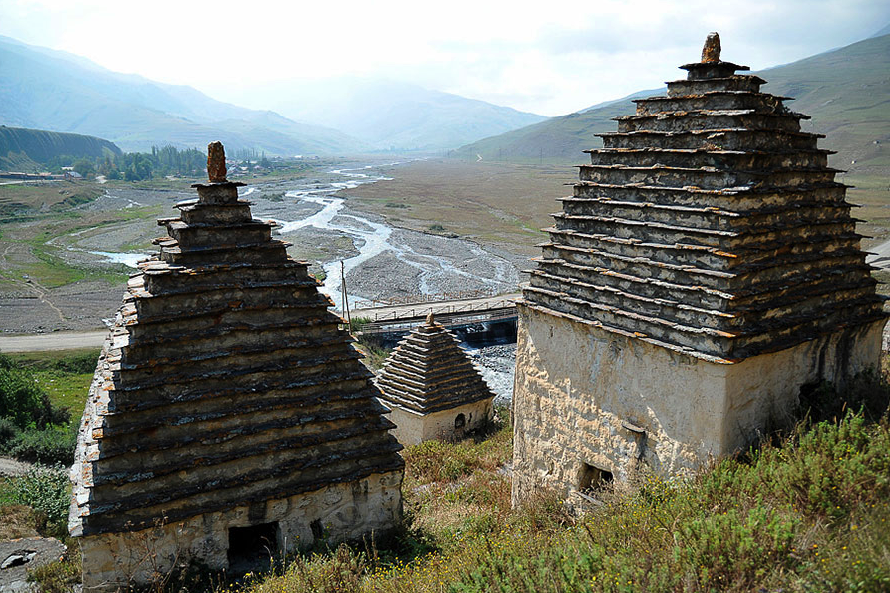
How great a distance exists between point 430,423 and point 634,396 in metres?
11.3

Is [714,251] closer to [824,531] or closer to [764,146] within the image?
[764,146]

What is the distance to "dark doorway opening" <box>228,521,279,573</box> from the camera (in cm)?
903

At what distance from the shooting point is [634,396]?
959cm

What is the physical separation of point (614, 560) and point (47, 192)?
129634 millimetres

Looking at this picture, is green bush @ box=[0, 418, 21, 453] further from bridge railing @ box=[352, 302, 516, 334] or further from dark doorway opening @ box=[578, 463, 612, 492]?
dark doorway opening @ box=[578, 463, 612, 492]

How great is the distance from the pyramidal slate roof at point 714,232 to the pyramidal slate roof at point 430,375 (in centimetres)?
1007

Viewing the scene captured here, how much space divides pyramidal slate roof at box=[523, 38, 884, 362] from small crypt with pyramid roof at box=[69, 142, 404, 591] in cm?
428

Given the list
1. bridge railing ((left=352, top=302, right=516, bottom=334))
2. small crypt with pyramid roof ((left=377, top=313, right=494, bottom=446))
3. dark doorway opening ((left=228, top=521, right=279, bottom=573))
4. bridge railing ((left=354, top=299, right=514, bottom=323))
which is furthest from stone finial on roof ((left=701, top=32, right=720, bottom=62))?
bridge railing ((left=354, top=299, right=514, bottom=323))

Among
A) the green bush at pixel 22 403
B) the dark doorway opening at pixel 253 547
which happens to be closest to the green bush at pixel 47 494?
the dark doorway opening at pixel 253 547

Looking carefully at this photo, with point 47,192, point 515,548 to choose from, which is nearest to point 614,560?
point 515,548

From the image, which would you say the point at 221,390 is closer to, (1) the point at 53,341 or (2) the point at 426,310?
(2) the point at 426,310

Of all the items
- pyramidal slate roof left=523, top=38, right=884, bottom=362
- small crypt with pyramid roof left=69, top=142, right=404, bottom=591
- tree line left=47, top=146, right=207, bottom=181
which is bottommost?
small crypt with pyramid roof left=69, top=142, right=404, bottom=591

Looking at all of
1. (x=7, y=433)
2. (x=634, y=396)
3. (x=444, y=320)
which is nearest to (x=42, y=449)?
(x=7, y=433)

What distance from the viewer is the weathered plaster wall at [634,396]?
8.66 metres
